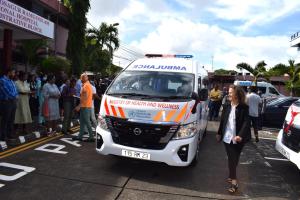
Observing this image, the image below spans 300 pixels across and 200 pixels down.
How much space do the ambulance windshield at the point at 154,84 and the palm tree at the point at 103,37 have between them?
93.7 feet

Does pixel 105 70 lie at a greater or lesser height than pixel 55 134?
greater

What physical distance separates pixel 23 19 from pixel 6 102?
4871 mm

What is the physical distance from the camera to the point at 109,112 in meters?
6.14

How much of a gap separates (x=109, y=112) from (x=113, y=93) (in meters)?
0.65

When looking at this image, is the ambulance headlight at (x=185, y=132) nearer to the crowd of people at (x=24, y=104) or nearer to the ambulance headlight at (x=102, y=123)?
the ambulance headlight at (x=102, y=123)

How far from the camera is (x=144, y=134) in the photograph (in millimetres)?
5812

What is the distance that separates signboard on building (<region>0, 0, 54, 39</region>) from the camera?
421 inches

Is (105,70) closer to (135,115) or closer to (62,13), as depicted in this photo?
(62,13)

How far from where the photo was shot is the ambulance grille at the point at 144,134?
5785mm

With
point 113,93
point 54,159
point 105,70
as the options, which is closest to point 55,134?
point 54,159

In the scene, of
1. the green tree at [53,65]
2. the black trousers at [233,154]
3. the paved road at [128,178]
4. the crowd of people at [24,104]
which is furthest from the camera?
the green tree at [53,65]

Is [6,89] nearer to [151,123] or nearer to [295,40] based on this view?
[151,123]

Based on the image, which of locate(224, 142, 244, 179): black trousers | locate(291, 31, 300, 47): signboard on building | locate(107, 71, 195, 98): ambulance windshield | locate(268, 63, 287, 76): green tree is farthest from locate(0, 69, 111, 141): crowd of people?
locate(291, 31, 300, 47): signboard on building

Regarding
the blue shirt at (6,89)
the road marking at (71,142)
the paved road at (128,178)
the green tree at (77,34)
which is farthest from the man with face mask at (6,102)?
the green tree at (77,34)
